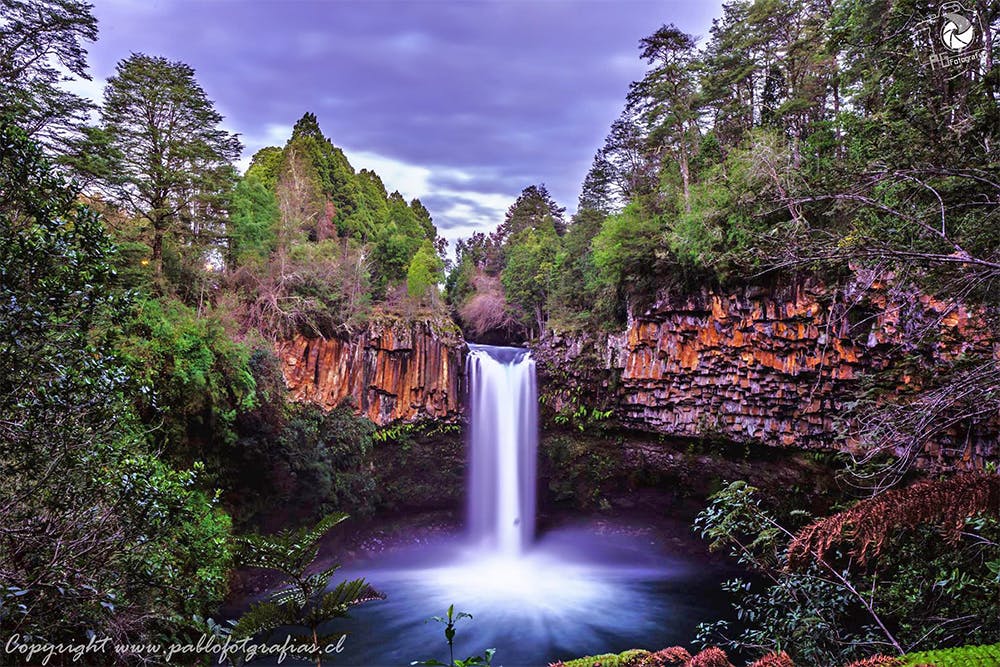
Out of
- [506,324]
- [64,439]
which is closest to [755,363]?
[506,324]

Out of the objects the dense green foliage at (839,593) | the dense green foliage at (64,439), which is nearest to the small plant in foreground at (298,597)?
the dense green foliage at (64,439)

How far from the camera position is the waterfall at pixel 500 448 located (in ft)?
52.5

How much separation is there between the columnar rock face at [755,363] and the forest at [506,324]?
0.64 feet

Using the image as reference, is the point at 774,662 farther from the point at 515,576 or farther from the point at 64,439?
the point at 515,576

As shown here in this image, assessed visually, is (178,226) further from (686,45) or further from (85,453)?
(686,45)

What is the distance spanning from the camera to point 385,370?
14688 mm

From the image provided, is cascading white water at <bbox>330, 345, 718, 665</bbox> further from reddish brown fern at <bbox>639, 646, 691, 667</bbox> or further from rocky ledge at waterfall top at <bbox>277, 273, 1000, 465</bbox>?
reddish brown fern at <bbox>639, 646, 691, 667</bbox>

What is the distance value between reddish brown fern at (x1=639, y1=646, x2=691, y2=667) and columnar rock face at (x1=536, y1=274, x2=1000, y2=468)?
8.24 metres

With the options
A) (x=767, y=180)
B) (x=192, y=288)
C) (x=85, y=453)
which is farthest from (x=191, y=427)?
(x=767, y=180)

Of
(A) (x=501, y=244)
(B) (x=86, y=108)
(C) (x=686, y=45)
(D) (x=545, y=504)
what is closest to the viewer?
(B) (x=86, y=108)

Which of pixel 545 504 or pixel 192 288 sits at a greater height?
pixel 192 288

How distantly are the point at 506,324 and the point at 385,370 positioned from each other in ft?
25.2

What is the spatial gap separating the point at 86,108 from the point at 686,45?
14.9 meters

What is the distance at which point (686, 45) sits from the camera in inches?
555
